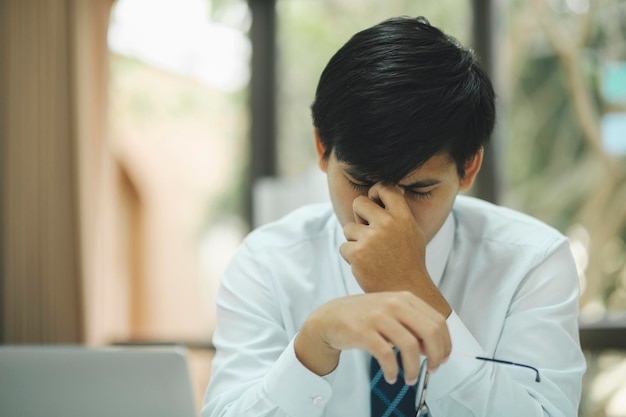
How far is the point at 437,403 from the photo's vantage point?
4.52 feet

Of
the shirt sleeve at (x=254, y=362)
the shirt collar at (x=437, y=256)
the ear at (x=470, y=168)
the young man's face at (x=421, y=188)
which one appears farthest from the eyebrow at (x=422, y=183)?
A: the shirt sleeve at (x=254, y=362)

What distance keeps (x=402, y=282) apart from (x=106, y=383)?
0.54 meters

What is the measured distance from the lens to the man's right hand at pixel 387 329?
1.10 metres

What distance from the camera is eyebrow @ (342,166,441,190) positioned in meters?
1.36

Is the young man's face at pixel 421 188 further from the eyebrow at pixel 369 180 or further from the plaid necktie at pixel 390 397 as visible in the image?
the plaid necktie at pixel 390 397

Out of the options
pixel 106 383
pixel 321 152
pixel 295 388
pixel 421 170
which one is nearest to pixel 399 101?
pixel 421 170

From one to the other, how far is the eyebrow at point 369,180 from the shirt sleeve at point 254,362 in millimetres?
328

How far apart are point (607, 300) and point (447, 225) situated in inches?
81.0

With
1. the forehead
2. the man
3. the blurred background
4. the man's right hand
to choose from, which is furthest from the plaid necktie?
the blurred background

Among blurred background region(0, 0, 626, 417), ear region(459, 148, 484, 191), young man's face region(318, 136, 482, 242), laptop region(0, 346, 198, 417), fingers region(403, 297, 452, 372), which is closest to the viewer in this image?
fingers region(403, 297, 452, 372)

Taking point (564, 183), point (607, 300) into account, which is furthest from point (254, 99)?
point (607, 300)

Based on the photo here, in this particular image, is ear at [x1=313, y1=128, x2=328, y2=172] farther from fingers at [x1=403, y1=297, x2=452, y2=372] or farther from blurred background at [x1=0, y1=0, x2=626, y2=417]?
blurred background at [x1=0, y1=0, x2=626, y2=417]

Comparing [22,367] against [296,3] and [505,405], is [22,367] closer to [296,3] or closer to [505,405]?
[505,405]

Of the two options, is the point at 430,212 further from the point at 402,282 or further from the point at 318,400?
the point at 318,400
